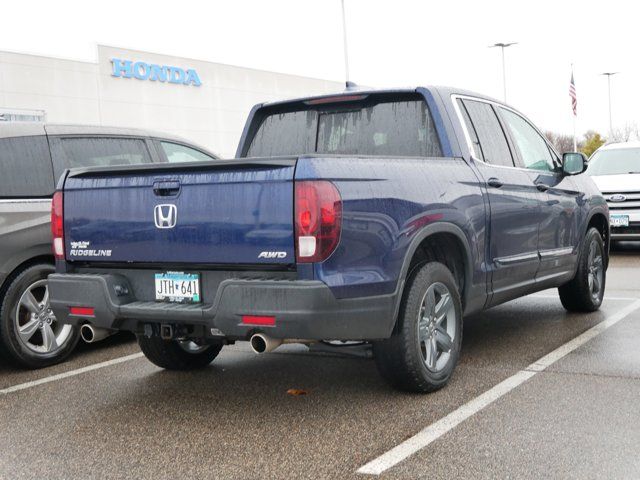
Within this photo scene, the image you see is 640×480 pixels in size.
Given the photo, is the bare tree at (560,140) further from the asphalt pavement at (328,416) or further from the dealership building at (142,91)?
the asphalt pavement at (328,416)

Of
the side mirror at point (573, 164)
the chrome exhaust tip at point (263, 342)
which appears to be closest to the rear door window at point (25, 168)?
the chrome exhaust tip at point (263, 342)

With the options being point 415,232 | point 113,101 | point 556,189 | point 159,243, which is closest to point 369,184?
point 415,232

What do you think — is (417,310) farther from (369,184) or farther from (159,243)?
(159,243)

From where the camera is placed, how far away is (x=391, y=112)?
218 inches

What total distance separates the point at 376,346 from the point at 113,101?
1272 inches

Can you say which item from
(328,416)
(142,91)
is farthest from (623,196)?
(142,91)

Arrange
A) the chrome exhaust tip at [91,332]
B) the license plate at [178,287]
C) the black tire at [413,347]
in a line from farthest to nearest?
the chrome exhaust tip at [91,332]
the black tire at [413,347]
the license plate at [178,287]

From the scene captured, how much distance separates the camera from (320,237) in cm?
405

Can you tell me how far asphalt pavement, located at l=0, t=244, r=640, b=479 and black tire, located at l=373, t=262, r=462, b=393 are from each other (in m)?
0.12

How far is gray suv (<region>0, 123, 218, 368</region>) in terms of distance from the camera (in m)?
5.94

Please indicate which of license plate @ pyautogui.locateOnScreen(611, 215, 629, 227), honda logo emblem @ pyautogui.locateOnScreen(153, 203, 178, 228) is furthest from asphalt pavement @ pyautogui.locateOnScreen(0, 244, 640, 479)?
license plate @ pyautogui.locateOnScreen(611, 215, 629, 227)

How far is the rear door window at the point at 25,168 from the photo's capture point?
6031mm

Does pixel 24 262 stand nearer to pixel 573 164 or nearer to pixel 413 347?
pixel 413 347

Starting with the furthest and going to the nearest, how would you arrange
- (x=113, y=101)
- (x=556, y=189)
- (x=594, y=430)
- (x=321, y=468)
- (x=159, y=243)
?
(x=113, y=101), (x=556, y=189), (x=159, y=243), (x=594, y=430), (x=321, y=468)
